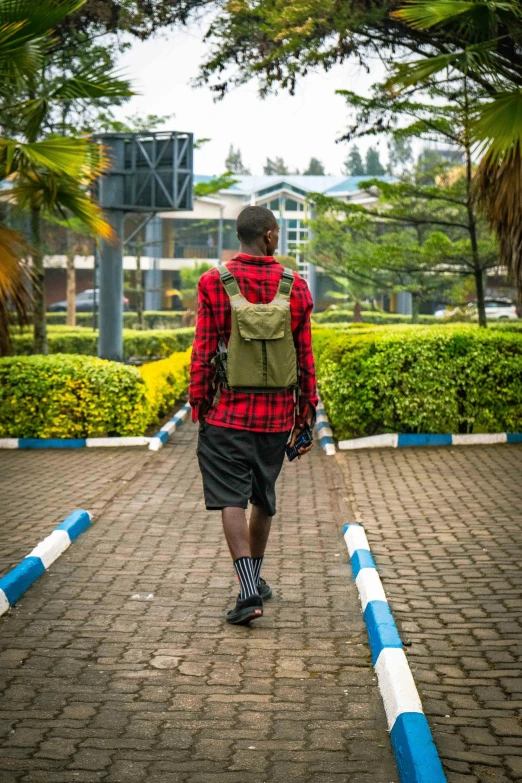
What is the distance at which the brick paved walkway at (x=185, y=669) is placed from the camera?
140 inches

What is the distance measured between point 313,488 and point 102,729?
19.1ft

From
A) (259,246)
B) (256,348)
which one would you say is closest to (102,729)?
(256,348)

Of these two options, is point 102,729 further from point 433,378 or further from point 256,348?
point 433,378

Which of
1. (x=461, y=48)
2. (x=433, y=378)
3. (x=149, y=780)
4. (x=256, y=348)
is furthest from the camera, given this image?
(x=461, y=48)

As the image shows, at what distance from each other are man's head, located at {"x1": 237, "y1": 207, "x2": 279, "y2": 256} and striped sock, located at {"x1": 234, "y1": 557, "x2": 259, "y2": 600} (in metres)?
1.54

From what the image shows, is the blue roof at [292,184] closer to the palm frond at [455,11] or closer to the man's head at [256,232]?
the palm frond at [455,11]

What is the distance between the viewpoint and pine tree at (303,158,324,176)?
87125mm

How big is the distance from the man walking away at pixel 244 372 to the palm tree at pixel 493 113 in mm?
5192

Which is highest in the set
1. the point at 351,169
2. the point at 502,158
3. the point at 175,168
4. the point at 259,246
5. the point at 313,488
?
the point at 351,169

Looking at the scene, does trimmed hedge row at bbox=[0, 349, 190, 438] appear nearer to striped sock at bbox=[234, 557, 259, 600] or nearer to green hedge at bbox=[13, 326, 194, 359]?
striped sock at bbox=[234, 557, 259, 600]

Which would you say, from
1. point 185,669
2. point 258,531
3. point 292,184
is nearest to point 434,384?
point 258,531

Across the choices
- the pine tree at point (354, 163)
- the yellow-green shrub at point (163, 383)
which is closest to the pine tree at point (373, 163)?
the pine tree at point (354, 163)

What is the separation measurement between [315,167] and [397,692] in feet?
281

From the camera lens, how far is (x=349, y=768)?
3.50 meters
